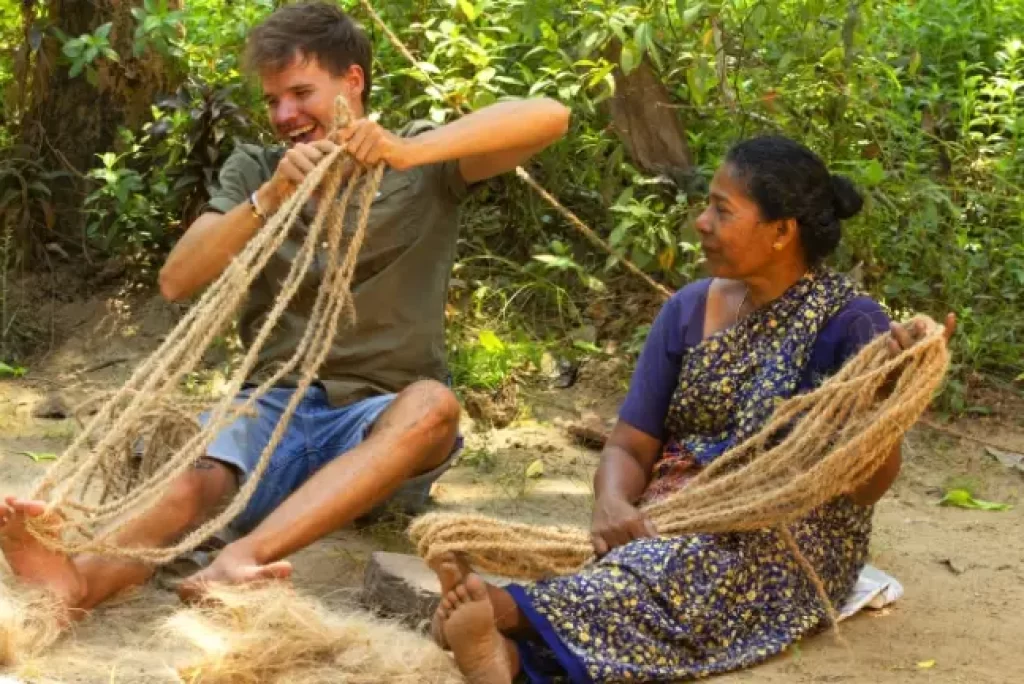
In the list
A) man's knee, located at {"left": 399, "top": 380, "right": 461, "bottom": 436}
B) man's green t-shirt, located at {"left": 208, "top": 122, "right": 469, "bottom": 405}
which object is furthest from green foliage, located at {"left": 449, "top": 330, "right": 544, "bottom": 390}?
man's knee, located at {"left": 399, "top": 380, "right": 461, "bottom": 436}

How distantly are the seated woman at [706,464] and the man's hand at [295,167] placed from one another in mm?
821

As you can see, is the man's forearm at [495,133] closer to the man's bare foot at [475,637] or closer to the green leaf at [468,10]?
the man's bare foot at [475,637]

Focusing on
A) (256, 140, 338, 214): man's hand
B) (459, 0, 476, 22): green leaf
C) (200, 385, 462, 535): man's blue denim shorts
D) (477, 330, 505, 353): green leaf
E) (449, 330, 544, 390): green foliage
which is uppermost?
(459, 0, 476, 22): green leaf

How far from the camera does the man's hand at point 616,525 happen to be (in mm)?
3096

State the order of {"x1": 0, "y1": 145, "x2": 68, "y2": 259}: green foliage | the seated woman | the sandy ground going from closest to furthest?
the seated woman, the sandy ground, {"x1": 0, "y1": 145, "x2": 68, "y2": 259}: green foliage

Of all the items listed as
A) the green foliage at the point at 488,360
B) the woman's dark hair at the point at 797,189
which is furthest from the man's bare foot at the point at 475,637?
the green foliage at the point at 488,360

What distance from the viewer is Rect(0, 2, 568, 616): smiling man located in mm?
3141

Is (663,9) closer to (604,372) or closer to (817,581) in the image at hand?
(604,372)

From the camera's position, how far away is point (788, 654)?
3086 mm

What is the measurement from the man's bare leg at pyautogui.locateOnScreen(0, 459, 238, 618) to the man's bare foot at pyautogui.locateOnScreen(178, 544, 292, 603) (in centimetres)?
19

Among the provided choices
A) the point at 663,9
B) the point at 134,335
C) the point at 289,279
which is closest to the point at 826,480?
the point at 289,279

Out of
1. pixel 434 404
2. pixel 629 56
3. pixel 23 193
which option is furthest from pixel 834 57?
pixel 23 193

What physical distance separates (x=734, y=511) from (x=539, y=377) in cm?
229

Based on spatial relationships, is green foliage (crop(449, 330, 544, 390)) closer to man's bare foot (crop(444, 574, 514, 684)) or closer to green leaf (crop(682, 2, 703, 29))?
green leaf (crop(682, 2, 703, 29))
